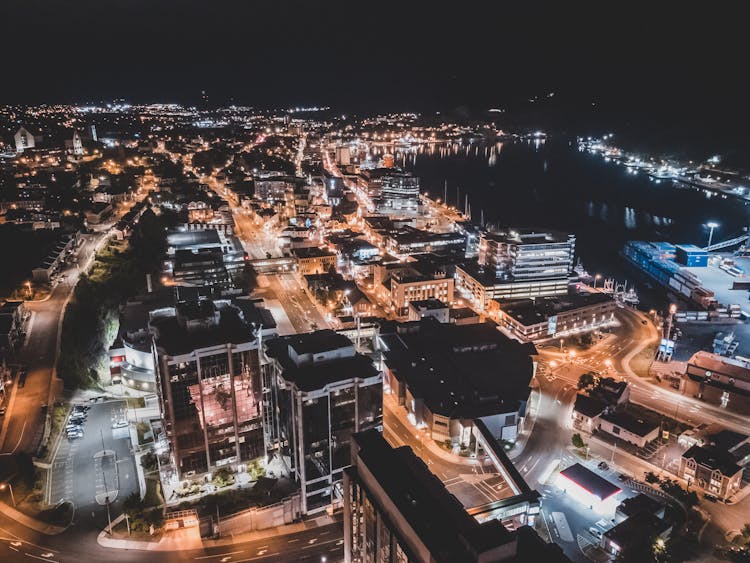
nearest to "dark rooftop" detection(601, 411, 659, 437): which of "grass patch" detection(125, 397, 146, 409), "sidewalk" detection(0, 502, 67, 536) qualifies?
"grass patch" detection(125, 397, 146, 409)

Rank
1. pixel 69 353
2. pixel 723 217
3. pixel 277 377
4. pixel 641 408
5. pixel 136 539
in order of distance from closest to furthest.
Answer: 1. pixel 136 539
2. pixel 277 377
3. pixel 641 408
4. pixel 69 353
5. pixel 723 217

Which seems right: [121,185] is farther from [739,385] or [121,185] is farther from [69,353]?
[739,385]

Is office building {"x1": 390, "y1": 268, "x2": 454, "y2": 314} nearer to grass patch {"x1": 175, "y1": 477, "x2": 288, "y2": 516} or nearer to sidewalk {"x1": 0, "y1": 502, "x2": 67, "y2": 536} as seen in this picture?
grass patch {"x1": 175, "y1": 477, "x2": 288, "y2": 516}

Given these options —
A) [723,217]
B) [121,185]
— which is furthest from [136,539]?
[723,217]

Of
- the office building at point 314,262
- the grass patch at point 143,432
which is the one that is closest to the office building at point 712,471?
the grass patch at point 143,432

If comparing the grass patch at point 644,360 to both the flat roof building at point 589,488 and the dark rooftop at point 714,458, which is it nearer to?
the dark rooftop at point 714,458

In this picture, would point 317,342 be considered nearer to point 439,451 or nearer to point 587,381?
point 439,451
